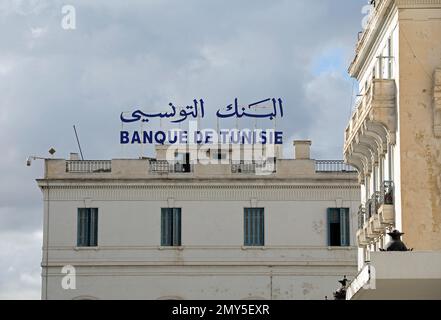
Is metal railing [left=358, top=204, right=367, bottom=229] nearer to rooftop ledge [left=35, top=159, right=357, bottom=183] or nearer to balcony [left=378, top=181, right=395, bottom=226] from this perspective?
balcony [left=378, top=181, right=395, bottom=226]

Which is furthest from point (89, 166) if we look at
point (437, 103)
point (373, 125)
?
point (437, 103)

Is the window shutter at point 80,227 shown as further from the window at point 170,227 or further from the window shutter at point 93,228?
the window at point 170,227

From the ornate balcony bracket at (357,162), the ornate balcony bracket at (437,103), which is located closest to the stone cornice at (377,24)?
the ornate balcony bracket at (437,103)

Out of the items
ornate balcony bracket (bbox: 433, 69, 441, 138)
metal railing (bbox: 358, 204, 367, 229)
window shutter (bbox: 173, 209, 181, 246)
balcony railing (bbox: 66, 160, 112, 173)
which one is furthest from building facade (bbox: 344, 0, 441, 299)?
balcony railing (bbox: 66, 160, 112, 173)

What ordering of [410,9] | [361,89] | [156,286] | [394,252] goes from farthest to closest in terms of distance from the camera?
[156,286], [361,89], [410,9], [394,252]

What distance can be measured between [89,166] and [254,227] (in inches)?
344

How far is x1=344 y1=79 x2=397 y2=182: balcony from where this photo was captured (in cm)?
3975

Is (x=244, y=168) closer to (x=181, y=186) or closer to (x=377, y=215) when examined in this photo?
(x=181, y=186)

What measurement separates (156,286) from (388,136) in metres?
24.7

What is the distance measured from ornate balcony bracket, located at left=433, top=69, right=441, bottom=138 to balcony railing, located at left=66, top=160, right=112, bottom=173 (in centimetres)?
2719
